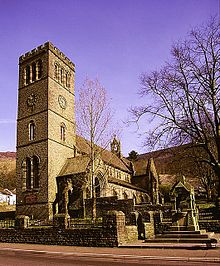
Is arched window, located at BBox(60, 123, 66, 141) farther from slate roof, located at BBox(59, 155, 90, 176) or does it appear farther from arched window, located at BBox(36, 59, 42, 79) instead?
arched window, located at BBox(36, 59, 42, 79)

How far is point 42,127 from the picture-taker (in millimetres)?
34344

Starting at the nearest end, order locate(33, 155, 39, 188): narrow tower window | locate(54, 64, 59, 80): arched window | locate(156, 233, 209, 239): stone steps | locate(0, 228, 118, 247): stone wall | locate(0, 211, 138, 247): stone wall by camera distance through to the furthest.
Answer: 1. locate(156, 233, 209, 239): stone steps
2. locate(0, 211, 138, 247): stone wall
3. locate(0, 228, 118, 247): stone wall
4. locate(33, 155, 39, 188): narrow tower window
5. locate(54, 64, 59, 80): arched window

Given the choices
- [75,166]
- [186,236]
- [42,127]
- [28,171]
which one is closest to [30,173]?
[28,171]

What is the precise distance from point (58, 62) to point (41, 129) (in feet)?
31.2

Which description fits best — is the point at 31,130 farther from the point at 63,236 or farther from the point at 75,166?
the point at 63,236

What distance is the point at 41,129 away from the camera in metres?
34.4

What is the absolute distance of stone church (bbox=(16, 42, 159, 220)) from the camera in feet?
104

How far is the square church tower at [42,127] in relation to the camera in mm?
32875

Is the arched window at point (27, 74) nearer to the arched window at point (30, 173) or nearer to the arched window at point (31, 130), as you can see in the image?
the arched window at point (31, 130)

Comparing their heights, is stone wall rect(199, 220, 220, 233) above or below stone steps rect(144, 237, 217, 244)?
above

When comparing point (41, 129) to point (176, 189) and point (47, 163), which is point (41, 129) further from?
point (176, 189)

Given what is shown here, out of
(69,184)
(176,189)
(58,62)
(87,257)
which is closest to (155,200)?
(69,184)

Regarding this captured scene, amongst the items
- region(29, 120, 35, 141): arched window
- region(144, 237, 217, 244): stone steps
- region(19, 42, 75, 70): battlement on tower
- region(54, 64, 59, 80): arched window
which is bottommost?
region(144, 237, 217, 244): stone steps

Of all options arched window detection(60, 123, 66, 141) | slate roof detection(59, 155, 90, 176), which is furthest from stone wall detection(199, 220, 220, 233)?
arched window detection(60, 123, 66, 141)
